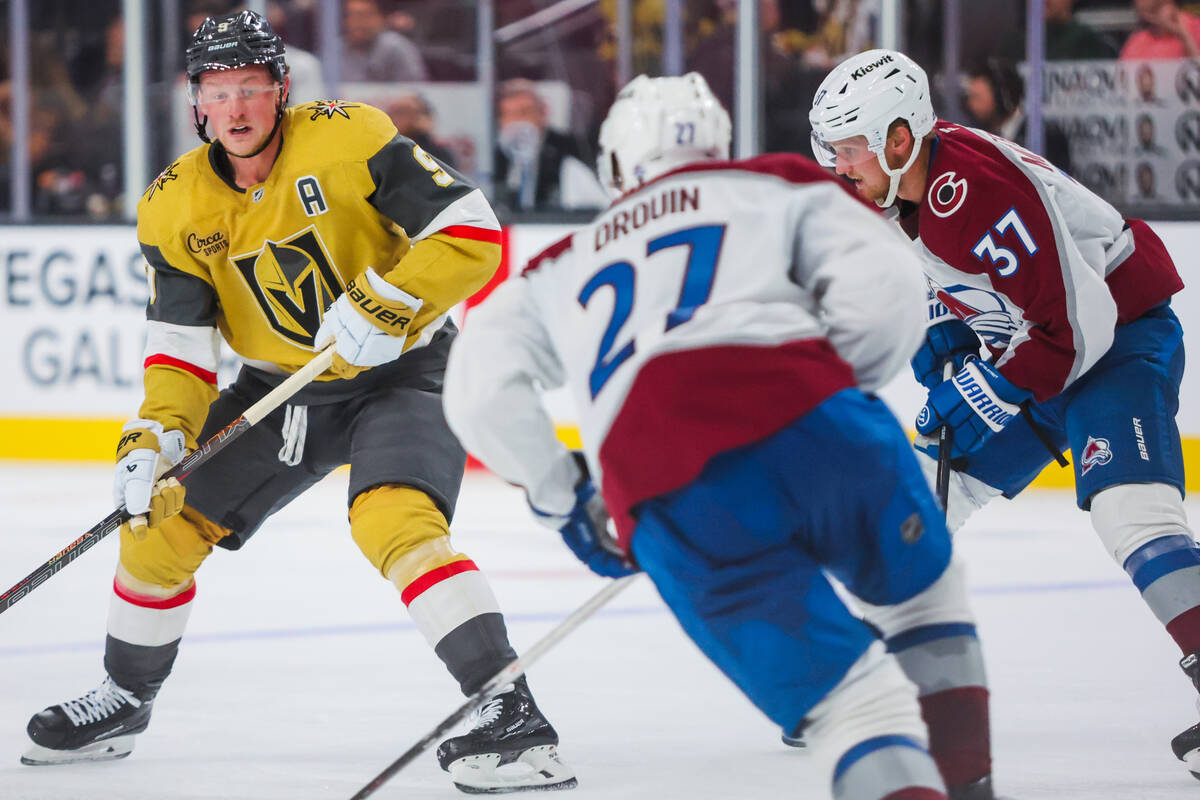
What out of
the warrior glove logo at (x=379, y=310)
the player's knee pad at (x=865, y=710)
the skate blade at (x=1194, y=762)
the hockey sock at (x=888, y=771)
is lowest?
the skate blade at (x=1194, y=762)

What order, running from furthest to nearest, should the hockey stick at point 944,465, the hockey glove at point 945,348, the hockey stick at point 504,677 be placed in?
the hockey glove at point 945,348 < the hockey stick at point 944,465 < the hockey stick at point 504,677

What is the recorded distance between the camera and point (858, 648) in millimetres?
1728

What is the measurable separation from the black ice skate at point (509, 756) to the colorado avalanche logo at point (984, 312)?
95 cm

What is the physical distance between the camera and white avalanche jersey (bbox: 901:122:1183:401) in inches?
99.3

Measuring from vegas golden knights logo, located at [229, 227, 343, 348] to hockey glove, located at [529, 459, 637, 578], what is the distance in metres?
A: 0.88

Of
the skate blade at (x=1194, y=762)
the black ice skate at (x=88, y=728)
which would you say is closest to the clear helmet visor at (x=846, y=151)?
the skate blade at (x=1194, y=762)

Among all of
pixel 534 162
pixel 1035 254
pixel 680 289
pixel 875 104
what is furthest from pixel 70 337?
pixel 680 289

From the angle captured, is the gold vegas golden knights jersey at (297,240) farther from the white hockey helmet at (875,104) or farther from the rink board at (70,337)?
the rink board at (70,337)

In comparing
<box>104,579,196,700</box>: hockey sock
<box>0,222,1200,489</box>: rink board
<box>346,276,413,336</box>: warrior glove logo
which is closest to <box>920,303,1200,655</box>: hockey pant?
<box>346,276,413,336</box>: warrior glove logo

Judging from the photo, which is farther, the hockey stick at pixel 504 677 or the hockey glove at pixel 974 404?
the hockey glove at pixel 974 404

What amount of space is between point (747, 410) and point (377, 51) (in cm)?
525

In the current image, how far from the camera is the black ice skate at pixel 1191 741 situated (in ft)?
8.09

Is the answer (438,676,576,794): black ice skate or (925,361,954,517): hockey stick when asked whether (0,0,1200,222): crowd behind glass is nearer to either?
(925,361,954,517): hockey stick

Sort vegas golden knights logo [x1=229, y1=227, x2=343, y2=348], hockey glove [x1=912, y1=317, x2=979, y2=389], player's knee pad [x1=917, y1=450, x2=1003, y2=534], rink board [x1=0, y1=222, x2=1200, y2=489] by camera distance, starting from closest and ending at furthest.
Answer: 1. vegas golden knights logo [x1=229, y1=227, x2=343, y2=348]
2. player's knee pad [x1=917, y1=450, x2=1003, y2=534]
3. hockey glove [x1=912, y1=317, x2=979, y2=389]
4. rink board [x1=0, y1=222, x2=1200, y2=489]
